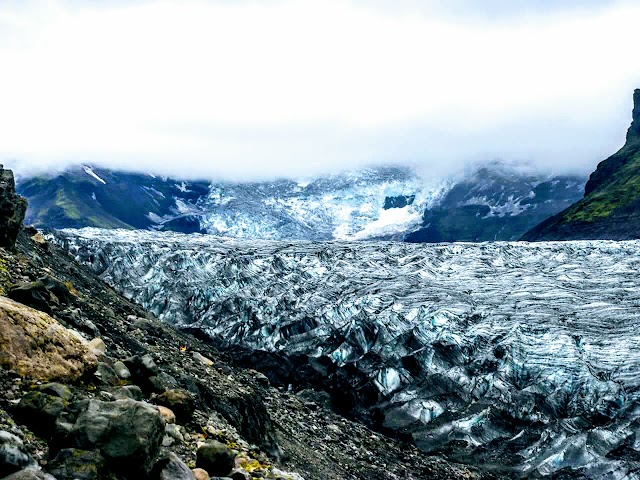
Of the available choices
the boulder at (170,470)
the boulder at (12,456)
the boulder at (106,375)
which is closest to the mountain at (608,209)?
the boulder at (106,375)

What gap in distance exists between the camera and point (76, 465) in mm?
5480

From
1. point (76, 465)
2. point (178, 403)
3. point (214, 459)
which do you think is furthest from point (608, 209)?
point (76, 465)

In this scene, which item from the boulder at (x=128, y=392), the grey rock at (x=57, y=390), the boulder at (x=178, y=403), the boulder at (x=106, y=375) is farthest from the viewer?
the boulder at (x=178, y=403)

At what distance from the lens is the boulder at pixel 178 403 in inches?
363

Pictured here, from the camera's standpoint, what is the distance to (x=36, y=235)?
24344 millimetres

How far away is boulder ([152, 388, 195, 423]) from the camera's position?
923 centimetres

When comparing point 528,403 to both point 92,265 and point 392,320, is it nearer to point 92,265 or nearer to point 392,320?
point 392,320

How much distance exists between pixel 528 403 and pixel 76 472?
2330cm

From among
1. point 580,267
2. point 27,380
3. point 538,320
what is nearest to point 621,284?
point 580,267

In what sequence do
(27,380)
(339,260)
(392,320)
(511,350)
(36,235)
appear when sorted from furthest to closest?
(339,260)
(392,320)
(511,350)
(36,235)
(27,380)

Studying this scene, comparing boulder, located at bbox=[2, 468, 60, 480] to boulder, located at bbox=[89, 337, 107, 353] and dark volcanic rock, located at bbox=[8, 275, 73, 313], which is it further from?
dark volcanic rock, located at bbox=[8, 275, 73, 313]

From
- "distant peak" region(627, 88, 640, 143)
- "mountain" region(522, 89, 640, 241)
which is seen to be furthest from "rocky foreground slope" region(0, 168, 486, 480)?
"distant peak" region(627, 88, 640, 143)

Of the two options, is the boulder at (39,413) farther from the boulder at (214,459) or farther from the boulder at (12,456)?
the boulder at (214,459)

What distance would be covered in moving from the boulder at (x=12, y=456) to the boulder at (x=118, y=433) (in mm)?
458
